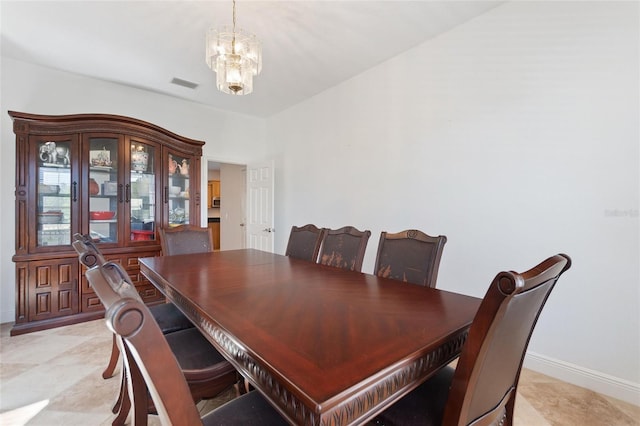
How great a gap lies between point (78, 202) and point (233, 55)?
2452 millimetres

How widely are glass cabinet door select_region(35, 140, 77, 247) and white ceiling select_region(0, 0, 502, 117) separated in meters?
0.99

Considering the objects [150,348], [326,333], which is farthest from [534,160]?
[150,348]

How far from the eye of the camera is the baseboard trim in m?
1.77

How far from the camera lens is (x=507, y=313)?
2.39 feet

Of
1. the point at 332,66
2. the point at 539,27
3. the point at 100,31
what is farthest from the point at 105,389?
the point at 539,27

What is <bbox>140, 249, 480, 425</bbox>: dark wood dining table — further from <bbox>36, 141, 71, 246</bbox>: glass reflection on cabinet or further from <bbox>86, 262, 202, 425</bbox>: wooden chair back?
<bbox>36, 141, 71, 246</bbox>: glass reflection on cabinet

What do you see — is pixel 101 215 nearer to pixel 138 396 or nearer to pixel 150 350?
pixel 138 396

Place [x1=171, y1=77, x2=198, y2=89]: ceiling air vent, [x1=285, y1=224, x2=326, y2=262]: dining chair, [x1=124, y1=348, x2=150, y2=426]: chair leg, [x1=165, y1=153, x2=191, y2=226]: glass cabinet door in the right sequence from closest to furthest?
[x1=124, y1=348, x2=150, y2=426]: chair leg
[x1=285, y1=224, x2=326, y2=262]: dining chair
[x1=171, y1=77, x2=198, y2=89]: ceiling air vent
[x1=165, y1=153, x2=191, y2=226]: glass cabinet door

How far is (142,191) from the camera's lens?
3.42 meters

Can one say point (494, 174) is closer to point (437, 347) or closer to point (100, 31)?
point (437, 347)

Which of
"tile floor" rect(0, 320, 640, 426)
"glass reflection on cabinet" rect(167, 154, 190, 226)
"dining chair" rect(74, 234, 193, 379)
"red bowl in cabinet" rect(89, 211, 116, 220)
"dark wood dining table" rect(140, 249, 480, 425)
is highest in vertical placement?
"glass reflection on cabinet" rect(167, 154, 190, 226)

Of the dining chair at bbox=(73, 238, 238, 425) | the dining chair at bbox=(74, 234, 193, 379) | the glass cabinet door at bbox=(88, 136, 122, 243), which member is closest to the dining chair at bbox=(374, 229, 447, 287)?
the dining chair at bbox=(73, 238, 238, 425)

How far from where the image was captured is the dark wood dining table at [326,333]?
2.15 ft

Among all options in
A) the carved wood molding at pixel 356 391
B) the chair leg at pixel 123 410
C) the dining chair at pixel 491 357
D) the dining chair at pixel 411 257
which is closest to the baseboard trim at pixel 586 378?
the dining chair at pixel 411 257
